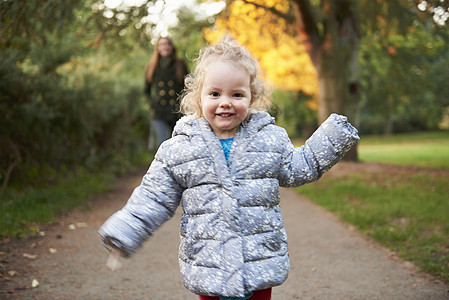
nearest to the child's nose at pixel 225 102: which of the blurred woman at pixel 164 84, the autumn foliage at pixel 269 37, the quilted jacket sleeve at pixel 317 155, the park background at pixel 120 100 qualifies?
the quilted jacket sleeve at pixel 317 155

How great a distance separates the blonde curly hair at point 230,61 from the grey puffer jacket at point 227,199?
5.2 inches

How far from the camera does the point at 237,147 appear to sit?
7.57 ft

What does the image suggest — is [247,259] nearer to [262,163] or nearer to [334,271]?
[262,163]

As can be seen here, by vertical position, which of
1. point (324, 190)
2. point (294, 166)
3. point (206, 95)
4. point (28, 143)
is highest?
point (206, 95)

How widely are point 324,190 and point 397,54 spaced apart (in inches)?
398

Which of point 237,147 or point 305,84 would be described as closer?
point 237,147

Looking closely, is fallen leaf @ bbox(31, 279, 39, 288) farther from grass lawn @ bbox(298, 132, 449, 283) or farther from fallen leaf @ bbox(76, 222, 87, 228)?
grass lawn @ bbox(298, 132, 449, 283)

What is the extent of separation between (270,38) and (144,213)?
1260cm

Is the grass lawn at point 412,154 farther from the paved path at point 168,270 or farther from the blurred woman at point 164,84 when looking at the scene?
the paved path at point 168,270

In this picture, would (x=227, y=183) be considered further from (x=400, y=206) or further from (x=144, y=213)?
(x=400, y=206)

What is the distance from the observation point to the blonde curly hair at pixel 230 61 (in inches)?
90.9

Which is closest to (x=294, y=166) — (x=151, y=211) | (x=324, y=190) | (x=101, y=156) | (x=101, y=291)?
(x=151, y=211)

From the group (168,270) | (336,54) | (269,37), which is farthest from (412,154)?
(168,270)

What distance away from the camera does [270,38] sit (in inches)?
559
